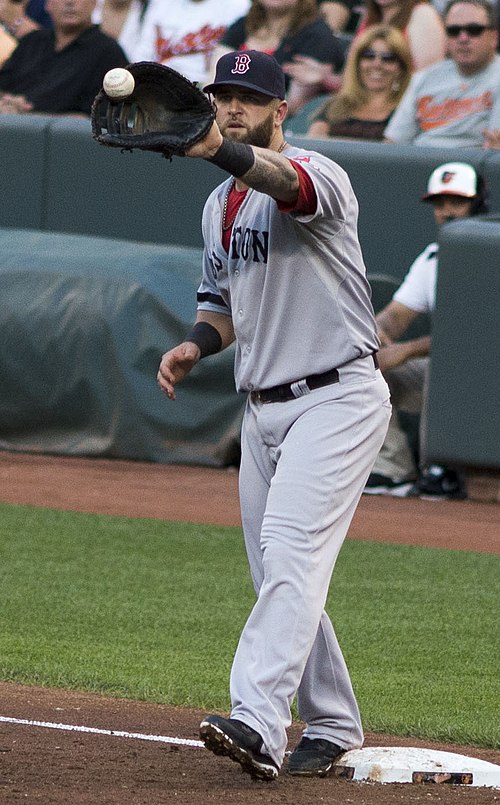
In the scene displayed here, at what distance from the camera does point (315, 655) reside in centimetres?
444

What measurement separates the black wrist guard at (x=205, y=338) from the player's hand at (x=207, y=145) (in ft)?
3.14

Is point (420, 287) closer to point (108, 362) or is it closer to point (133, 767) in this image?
point (108, 362)

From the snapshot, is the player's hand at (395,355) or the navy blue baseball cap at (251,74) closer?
the navy blue baseball cap at (251,74)

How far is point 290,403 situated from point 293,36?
8.24 m

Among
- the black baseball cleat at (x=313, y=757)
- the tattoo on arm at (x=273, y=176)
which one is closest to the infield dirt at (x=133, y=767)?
the black baseball cleat at (x=313, y=757)

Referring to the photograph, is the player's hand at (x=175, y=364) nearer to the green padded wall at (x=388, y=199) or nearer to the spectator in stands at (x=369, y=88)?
the green padded wall at (x=388, y=199)

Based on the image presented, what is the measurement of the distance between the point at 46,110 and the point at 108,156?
0.97m

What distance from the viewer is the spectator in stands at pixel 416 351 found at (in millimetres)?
9906

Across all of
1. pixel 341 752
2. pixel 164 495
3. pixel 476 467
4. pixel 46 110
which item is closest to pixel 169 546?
pixel 164 495

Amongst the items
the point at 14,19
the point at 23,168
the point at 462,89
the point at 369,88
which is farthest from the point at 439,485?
the point at 14,19

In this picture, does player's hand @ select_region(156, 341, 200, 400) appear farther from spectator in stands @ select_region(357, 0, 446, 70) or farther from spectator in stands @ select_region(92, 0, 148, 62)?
spectator in stands @ select_region(92, 0, 148, 62)

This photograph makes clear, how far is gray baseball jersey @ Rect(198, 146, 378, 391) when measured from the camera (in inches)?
168

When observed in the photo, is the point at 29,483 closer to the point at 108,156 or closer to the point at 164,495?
the point at 164,495

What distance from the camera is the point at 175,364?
4.62m
